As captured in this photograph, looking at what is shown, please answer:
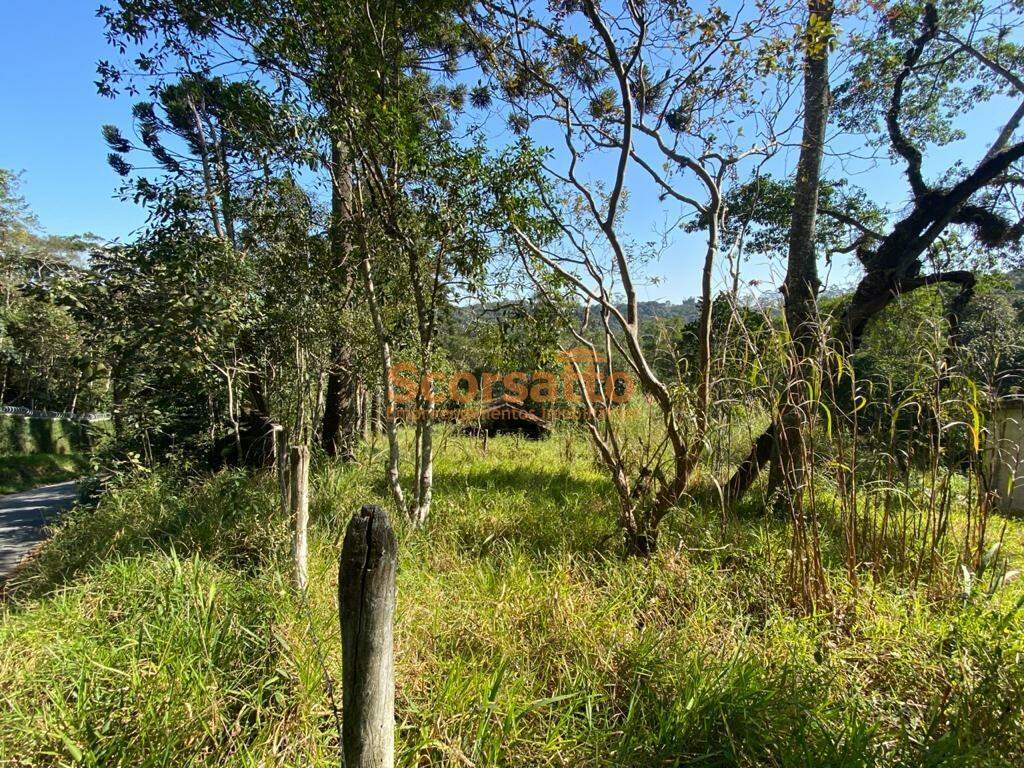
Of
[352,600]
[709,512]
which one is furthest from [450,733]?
[709,512]

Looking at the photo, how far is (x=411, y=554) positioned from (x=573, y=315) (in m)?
2.44

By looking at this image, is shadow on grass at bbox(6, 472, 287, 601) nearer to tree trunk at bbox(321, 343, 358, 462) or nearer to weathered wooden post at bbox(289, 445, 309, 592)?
weathered wooden post at bbox(289, 445, 309, 592)

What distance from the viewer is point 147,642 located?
175 centimetres

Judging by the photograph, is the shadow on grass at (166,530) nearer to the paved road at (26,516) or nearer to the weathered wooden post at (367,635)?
the paved road at (26,516)

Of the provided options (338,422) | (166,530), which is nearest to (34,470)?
(338,422)

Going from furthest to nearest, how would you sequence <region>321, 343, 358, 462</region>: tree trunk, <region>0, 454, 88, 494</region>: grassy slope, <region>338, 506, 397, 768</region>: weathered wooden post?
<region>0, 454, 88, 494</region>: grassy slope → <region>321, 343, 358, 462</region>: tree trunk → <region>338, 506, 397, 768</region>: weathered wooden post

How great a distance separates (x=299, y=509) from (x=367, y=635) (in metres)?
1.59

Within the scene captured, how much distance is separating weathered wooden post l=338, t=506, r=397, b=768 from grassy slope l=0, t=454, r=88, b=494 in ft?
46.6

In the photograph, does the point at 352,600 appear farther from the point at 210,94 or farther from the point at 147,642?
the point at 210,94

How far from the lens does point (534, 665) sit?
1784 mm

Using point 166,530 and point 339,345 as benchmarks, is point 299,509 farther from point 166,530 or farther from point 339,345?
point 166,530

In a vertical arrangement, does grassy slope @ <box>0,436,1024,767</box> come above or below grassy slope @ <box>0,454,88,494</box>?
above

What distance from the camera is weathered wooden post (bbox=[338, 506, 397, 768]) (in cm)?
91

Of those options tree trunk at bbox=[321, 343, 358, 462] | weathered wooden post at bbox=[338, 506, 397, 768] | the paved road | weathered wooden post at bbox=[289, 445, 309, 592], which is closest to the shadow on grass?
weathered wooden post at bbox=[289, 445, 309, 592]
